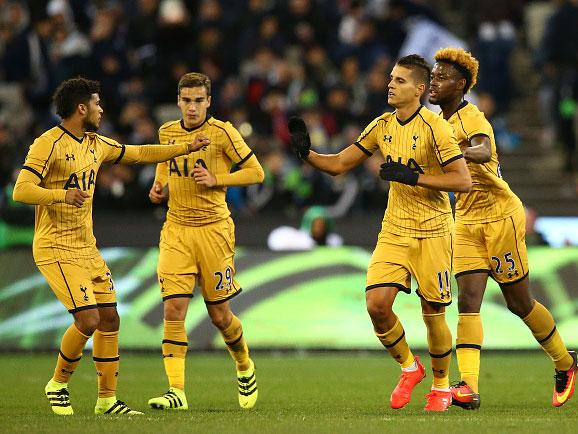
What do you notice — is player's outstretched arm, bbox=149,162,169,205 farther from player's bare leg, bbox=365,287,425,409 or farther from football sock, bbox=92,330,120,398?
player's bare leg, bbox=365,287,425,409

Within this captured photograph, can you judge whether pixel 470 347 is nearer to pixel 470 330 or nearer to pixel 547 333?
pixel 470 330

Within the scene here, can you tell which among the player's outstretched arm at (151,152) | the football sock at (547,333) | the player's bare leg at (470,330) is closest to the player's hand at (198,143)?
the player's outstretched arm at (151,152)

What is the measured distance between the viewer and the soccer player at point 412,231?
395 inches

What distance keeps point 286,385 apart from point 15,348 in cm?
399

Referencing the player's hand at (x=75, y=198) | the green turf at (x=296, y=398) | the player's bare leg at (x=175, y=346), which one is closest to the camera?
the green turf at (x=296, y=398)

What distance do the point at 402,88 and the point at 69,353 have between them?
10.2ft

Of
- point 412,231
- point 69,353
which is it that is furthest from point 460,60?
point 69,353

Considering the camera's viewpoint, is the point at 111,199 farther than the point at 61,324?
Yes

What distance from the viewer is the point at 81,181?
9977 mm

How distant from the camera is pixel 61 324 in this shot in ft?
49.3

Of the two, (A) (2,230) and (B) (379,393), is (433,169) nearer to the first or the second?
(B) (379,393)

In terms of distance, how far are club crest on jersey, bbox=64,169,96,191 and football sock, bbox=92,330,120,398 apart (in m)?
1.11

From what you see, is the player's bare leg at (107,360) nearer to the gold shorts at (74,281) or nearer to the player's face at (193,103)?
the gold shorts at (74,281)

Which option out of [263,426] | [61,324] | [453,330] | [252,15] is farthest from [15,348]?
[252,15]
